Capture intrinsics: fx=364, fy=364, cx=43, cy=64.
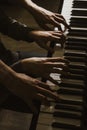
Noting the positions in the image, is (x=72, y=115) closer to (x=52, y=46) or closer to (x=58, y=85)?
(x=58, y=85)

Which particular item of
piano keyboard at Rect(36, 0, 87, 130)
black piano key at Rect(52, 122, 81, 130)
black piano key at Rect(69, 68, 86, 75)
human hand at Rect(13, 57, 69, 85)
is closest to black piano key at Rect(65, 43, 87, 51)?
piano keyboard at Rect(36, 0, 87, 130)

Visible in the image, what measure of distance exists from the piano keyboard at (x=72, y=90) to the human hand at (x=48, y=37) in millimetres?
84

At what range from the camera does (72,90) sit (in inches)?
50.7

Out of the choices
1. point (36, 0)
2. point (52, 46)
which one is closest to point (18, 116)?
point (52, 46)

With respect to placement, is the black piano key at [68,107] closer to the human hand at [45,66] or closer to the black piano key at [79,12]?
the human hand at [45,66]

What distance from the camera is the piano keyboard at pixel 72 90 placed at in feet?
3.97

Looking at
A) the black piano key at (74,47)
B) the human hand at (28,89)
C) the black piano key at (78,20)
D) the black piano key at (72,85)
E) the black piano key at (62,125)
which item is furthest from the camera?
the black piano key at (78,20)

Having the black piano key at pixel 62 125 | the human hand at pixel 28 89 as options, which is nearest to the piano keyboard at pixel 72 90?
the black piano key at pixel 62 125

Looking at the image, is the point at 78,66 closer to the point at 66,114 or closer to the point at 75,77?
the point at 75,77

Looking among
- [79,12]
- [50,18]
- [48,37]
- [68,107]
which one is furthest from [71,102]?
[79,12]

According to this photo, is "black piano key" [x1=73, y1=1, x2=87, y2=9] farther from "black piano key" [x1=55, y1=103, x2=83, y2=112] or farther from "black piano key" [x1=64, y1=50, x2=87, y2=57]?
"black piano key" [x1=55, y1=103, x2=83, y2=112]

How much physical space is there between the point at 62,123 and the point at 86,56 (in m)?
0.31

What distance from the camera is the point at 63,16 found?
152cm

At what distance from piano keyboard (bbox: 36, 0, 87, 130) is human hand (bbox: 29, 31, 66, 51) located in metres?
0.08
